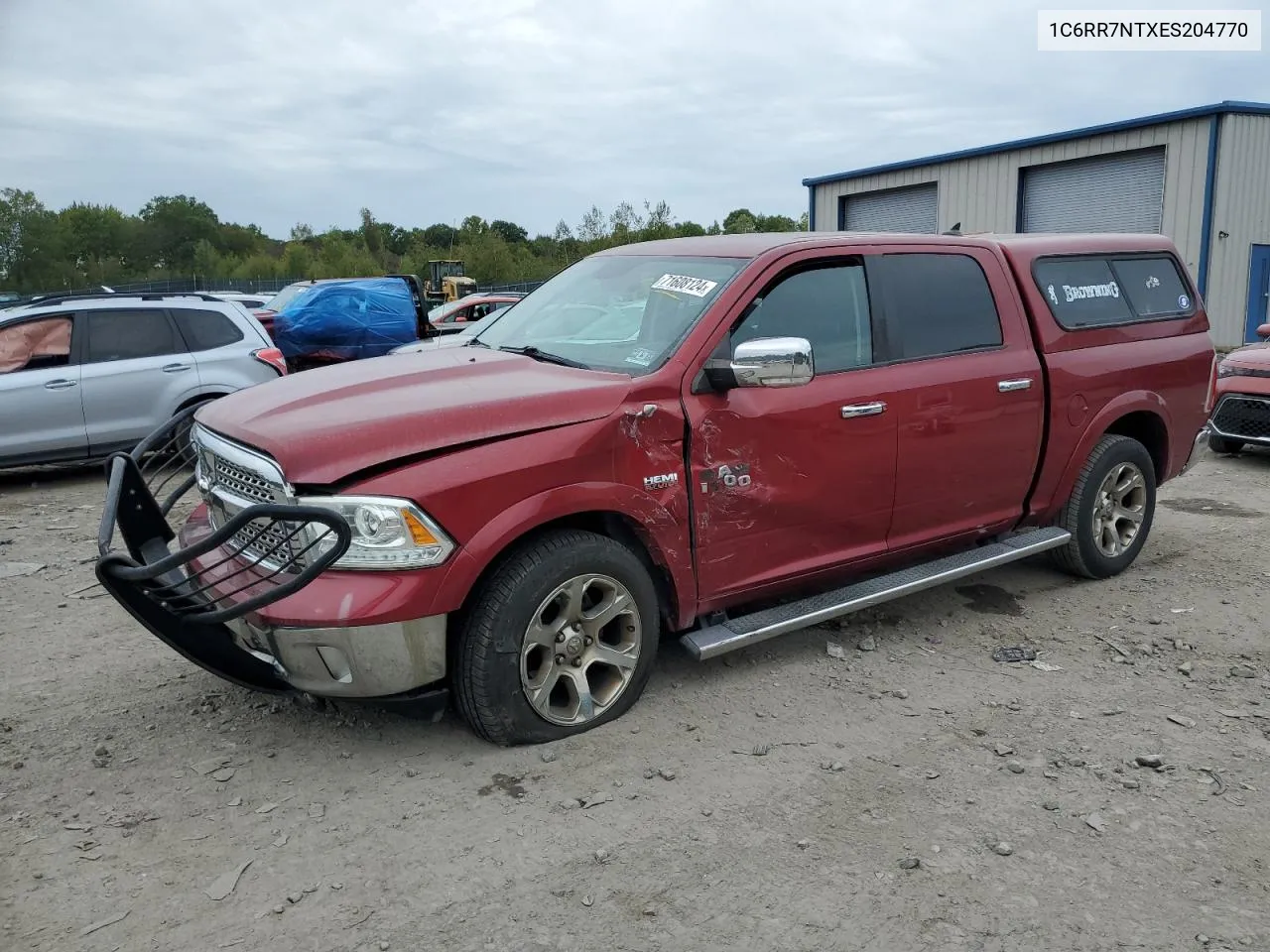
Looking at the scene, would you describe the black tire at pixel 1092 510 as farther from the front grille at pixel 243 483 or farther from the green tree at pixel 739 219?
the green tree at pixel 739 219

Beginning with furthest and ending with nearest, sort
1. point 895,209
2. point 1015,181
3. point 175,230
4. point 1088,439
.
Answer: point 175,230 → point 895,209 → point 1015,181 → point 1088,439

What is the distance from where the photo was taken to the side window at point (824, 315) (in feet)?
13.9

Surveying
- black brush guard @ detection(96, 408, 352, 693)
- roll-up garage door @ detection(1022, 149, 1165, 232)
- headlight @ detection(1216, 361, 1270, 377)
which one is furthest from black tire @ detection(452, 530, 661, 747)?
roll-up garage door @ detection(1022, 149, 1165, 232)

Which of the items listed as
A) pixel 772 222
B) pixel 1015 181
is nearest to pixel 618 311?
pixel 1015 181

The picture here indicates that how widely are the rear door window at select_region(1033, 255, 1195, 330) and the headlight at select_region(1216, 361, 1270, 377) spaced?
3.38 m

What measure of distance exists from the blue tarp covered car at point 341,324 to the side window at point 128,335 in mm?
2727

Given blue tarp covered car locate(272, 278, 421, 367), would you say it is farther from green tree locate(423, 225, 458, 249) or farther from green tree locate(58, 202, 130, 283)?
green tree locate(58, 202, 130, 283)

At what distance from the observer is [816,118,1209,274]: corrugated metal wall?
2008 centimetres

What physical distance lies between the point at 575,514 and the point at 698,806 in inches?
44.0

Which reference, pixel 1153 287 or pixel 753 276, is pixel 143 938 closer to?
pixel 753 276

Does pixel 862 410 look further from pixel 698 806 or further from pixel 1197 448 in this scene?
pixel 1197 448

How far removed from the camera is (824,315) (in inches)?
174

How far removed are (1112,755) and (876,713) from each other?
0.87 meters

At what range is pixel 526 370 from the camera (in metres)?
4.04
